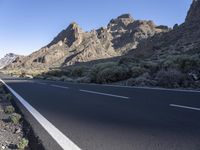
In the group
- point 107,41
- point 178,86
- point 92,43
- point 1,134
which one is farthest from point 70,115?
point 107,41

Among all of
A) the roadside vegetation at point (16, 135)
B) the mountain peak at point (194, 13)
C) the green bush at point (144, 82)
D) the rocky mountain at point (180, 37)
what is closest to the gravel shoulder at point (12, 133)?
the roadside vegetation at point (16, 135)

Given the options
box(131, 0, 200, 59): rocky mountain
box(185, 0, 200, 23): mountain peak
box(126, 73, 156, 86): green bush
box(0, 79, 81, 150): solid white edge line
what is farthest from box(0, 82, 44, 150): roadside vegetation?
box(185, 0, 200, 23): mountain peak

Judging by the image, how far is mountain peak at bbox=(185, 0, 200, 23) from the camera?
3616 inches

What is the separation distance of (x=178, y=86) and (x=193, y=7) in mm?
84754

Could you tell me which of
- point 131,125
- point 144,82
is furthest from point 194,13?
point 131,125

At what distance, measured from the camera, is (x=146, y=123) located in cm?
849

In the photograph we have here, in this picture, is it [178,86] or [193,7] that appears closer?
[178,86]

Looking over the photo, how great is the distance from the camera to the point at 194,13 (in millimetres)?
96750

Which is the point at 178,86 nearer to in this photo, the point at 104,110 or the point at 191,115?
the point at 104,110

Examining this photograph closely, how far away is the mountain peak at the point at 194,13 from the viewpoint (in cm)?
9185

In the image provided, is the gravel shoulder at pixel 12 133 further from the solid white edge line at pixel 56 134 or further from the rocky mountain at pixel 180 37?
the rocky mountain at pixel 180 37

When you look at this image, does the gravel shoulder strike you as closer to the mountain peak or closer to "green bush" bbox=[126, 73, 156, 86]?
"green bush" bbox=[126, 73, 156, 86]

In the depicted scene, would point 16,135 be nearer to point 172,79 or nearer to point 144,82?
point 172,79

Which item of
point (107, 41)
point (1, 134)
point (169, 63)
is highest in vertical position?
point (107, 41)
